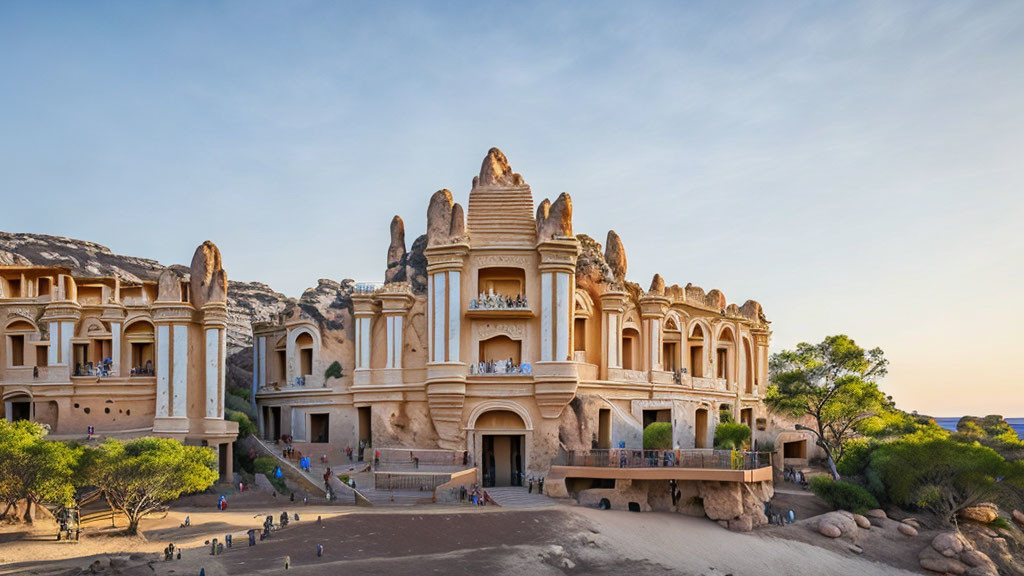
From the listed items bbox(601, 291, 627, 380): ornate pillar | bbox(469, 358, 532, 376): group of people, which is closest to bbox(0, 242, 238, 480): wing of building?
bbox(469, 358, 532, 376): group of people

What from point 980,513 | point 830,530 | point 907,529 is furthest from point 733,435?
point 980,513

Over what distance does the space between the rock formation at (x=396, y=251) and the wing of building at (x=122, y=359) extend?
10239mm

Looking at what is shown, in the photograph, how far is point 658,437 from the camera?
129 feet

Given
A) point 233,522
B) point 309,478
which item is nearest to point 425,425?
point 309,478

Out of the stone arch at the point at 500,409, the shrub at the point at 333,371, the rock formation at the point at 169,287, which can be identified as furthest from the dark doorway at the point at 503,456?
the rock formation at the point at 169,287

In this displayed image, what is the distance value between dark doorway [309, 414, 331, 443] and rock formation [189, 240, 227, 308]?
1065 centimetres

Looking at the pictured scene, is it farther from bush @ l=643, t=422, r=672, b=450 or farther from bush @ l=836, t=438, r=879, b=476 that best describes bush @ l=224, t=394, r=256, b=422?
bush @ l=836, t=438, r=879, b=476

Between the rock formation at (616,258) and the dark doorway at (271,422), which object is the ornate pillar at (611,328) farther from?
the dark doorway at (271,422)

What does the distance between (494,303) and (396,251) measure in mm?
10039

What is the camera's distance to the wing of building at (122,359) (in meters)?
38.5

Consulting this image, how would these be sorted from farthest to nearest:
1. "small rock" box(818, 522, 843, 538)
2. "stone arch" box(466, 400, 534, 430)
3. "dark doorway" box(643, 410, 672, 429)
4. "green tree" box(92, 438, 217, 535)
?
"dark doorway" box(643, 410, 672, 429) < "stone arch" box(466, 400, 534, 430) < "small rock" box(818, 522, 843, 538) < "green tree" box(92, 438, 217, 535)

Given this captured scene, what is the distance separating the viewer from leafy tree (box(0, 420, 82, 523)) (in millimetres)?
28766

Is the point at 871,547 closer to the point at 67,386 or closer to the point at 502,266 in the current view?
the point at 502,266

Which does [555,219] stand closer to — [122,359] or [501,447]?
[501,447]
